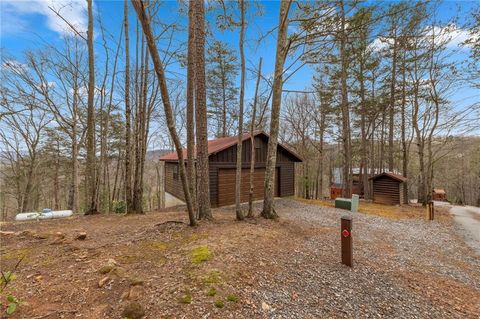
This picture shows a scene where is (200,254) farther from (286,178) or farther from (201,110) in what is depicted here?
(286,178)

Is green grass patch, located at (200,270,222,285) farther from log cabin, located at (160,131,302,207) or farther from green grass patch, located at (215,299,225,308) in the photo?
log cabin, located at (160,131,302,207)

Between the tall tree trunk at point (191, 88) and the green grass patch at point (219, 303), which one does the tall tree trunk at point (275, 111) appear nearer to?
the tall tree trunk at point (191, 88)

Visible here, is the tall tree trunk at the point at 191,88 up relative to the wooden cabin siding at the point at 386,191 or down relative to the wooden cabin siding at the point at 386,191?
up

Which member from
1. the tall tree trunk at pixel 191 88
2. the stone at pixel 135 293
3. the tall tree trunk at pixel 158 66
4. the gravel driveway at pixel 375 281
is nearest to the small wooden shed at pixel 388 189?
the gravel driveway at pixel 375 281

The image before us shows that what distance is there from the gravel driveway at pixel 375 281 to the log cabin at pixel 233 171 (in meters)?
5.19

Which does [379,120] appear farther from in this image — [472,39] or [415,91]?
[472,39]

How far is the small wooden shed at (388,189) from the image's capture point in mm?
12352

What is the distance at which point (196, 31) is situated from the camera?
484 cm

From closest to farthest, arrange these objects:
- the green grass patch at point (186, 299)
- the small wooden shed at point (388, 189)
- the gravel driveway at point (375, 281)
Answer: the green grass patch at point (186, 299) → the gravel driveway at point (375, 281) → the small wooden shed at point (388, 189)

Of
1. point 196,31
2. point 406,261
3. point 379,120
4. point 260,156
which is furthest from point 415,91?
point 196,31

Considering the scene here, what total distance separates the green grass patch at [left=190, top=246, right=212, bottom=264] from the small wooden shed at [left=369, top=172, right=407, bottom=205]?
1312 centimetres

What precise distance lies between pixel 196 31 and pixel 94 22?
5587mm

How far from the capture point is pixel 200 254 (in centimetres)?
309

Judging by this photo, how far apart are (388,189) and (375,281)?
11922 millimetres
